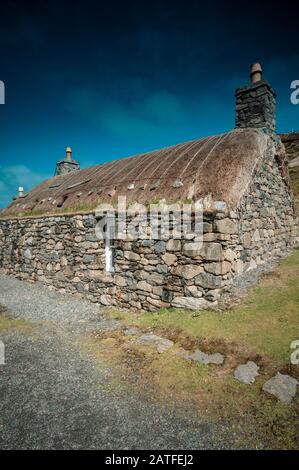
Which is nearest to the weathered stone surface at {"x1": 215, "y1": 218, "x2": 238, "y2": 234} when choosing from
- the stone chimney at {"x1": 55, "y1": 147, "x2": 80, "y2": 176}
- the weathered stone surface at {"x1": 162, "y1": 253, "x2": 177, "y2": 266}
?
the weathered stone surface at {"x1": 162, "y1": 253, "x2": 177, "y2": 266}

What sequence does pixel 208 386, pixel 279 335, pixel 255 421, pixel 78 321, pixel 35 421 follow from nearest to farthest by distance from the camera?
pixel 255 421 < pixel 35 421 < pixel 208 386 < pixel 279 335 < pixel 78 321

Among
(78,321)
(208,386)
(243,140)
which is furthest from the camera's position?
(243,140)

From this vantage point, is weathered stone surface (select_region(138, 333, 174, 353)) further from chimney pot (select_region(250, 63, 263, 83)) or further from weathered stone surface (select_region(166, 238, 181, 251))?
chimney pot (select_region(250, 63, 263, 83))

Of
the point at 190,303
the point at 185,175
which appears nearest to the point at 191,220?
the point at 185,175

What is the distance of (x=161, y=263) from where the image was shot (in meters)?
7.44

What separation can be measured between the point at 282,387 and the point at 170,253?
3955mm

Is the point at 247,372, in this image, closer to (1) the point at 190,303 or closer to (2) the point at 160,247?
(1) the point at 190,303

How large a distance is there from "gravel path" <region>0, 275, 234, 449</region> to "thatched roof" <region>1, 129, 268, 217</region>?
4787mm
